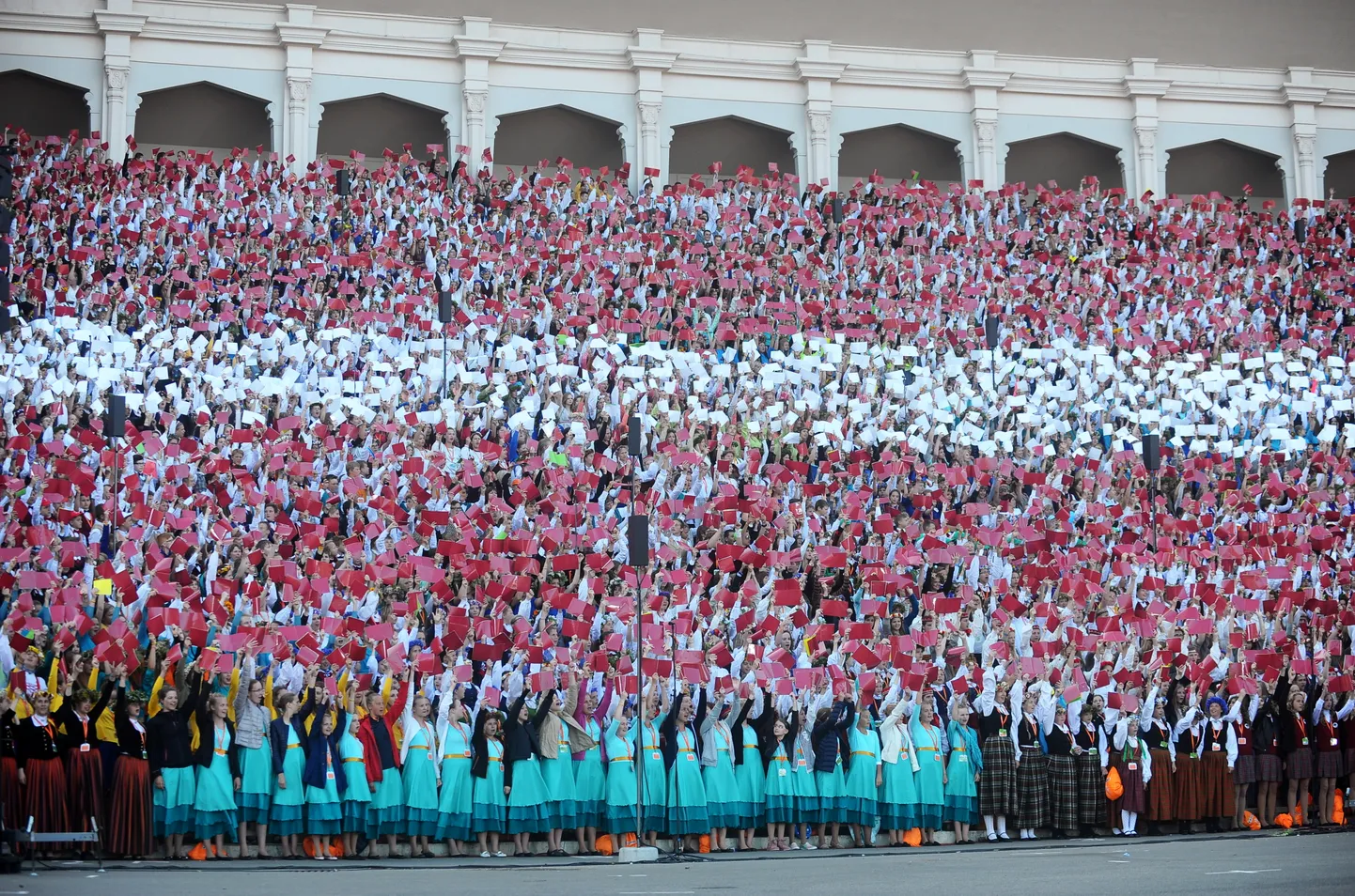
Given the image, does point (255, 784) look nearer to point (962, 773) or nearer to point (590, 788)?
point (590, 788)

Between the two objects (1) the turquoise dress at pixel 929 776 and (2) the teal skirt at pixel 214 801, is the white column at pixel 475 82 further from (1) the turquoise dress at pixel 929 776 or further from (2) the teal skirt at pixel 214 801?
(2) the teal skirt at pixel 214 801

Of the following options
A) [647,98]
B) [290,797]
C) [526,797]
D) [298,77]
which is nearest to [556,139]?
[647,98]

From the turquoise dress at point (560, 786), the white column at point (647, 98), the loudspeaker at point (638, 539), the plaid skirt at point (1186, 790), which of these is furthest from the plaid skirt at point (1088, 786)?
the white column at point (647, 98)

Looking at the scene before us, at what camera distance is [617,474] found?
2142cm

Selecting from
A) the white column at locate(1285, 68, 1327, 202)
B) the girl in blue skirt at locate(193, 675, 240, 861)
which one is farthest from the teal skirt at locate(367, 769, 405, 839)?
the white column at locate(1285, 68, 1327, 202)

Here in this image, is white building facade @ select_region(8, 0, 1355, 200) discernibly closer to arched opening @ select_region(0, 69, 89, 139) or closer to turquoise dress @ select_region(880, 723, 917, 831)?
arched opening @ select_region(0, 69, 89, 139)

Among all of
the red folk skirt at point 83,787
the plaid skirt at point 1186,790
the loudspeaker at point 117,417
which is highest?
the loudspeaker at point 117,417

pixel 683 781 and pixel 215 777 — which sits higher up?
pixel 215 777

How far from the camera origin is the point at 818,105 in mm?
40250

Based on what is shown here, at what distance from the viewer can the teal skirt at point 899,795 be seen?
55.3 feet

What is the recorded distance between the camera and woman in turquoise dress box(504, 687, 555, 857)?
15703mm

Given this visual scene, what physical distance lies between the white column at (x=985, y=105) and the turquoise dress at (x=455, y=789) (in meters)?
28.4

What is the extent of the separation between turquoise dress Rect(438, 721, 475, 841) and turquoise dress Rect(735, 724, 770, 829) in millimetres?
2537

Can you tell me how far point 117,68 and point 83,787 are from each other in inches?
995
